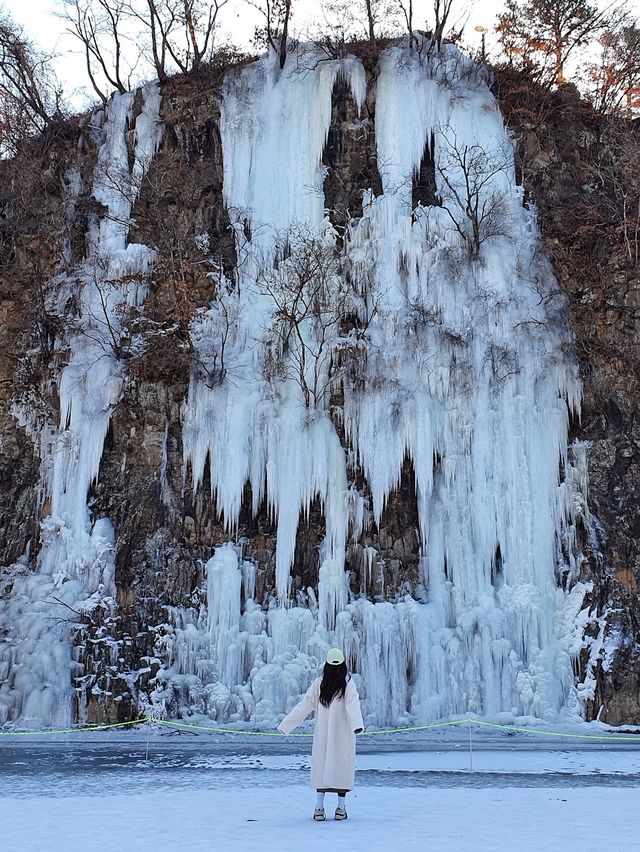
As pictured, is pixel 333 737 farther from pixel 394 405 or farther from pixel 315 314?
pixel 315 314

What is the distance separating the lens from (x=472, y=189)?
17.5m

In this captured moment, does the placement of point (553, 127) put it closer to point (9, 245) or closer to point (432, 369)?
point (432, 369)

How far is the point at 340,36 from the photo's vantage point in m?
19.5

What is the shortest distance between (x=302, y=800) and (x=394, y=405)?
9.52 m

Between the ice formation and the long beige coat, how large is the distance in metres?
8.63

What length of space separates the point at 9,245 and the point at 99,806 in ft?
48.9

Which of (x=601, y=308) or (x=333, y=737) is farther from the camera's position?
(x=601, y=308)

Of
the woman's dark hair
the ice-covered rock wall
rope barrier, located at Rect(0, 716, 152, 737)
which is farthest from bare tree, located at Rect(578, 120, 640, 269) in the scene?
the woman's dark hair

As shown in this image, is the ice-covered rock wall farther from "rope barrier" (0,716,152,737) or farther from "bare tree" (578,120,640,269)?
"bare tree" (578,120,640,269)

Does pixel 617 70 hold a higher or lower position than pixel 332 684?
higher

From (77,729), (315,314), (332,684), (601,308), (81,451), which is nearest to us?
(332,684)

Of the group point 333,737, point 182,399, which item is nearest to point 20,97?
point 182,399

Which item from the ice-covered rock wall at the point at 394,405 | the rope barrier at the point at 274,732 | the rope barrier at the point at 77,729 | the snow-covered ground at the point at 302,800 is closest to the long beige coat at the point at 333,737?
the snow-covered ground at the point at 302,800

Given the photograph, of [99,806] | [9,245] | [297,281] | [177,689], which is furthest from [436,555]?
[9,245]
